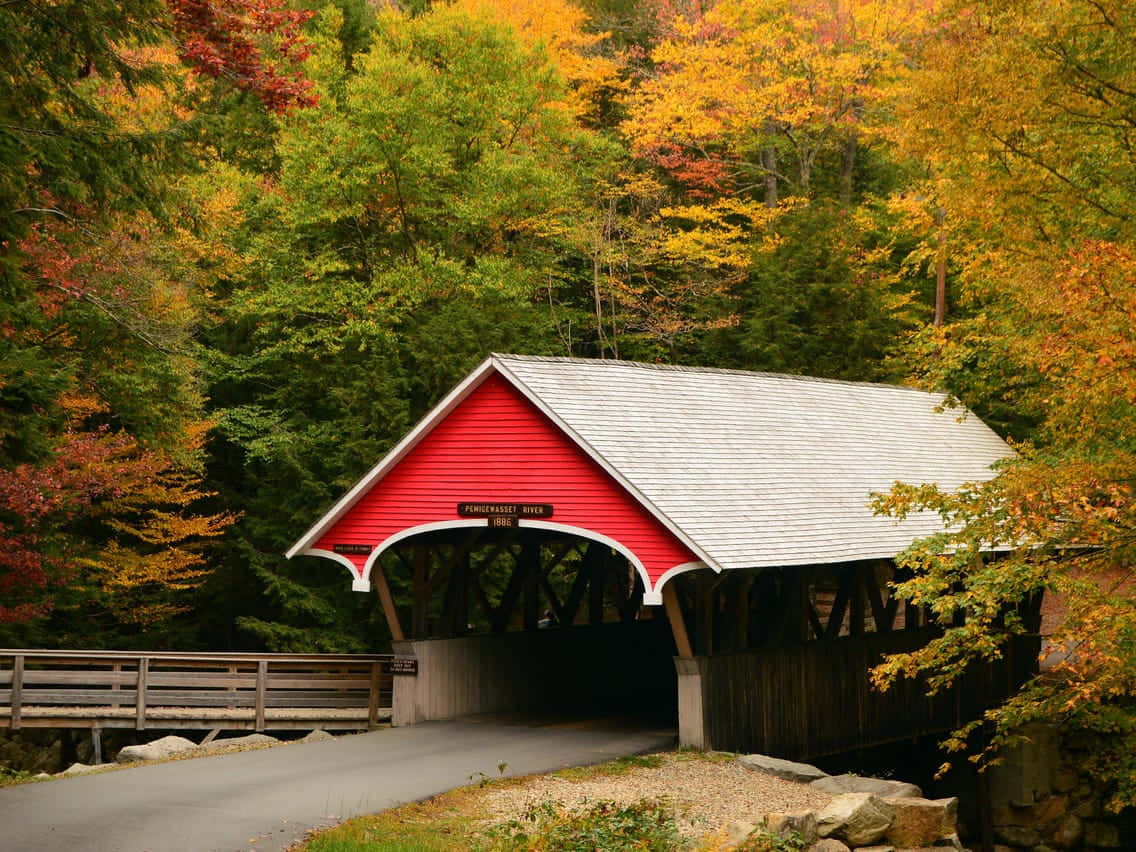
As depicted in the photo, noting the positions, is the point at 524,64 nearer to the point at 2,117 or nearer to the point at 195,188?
the point at 195,188

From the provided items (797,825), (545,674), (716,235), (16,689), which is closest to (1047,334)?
(797,825)

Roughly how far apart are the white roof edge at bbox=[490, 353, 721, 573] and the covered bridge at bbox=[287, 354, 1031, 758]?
3 cm

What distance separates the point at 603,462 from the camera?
15.8 metres

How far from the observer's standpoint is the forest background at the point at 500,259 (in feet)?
41.8

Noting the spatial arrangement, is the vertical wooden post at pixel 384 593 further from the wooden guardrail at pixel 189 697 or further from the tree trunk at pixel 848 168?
the tree trunk at pixel 848 168

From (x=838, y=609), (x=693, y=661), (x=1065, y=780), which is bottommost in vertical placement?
(x=1065, y=780)

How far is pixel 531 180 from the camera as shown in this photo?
31.1m

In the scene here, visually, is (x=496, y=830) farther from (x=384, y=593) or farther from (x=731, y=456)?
(x=731, y=456)

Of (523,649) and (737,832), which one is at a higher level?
(523,649)

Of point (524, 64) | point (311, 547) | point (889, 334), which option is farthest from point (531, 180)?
point (311, 547)

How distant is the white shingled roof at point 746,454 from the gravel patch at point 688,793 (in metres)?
2.33

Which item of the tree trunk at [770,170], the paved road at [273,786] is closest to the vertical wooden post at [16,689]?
the paved road at [273,786]

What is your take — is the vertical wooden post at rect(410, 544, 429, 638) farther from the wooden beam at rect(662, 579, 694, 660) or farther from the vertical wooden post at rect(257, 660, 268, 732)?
the wooden beam at rect(662, 579, 694, 660)

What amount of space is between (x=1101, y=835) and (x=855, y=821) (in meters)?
11.7
